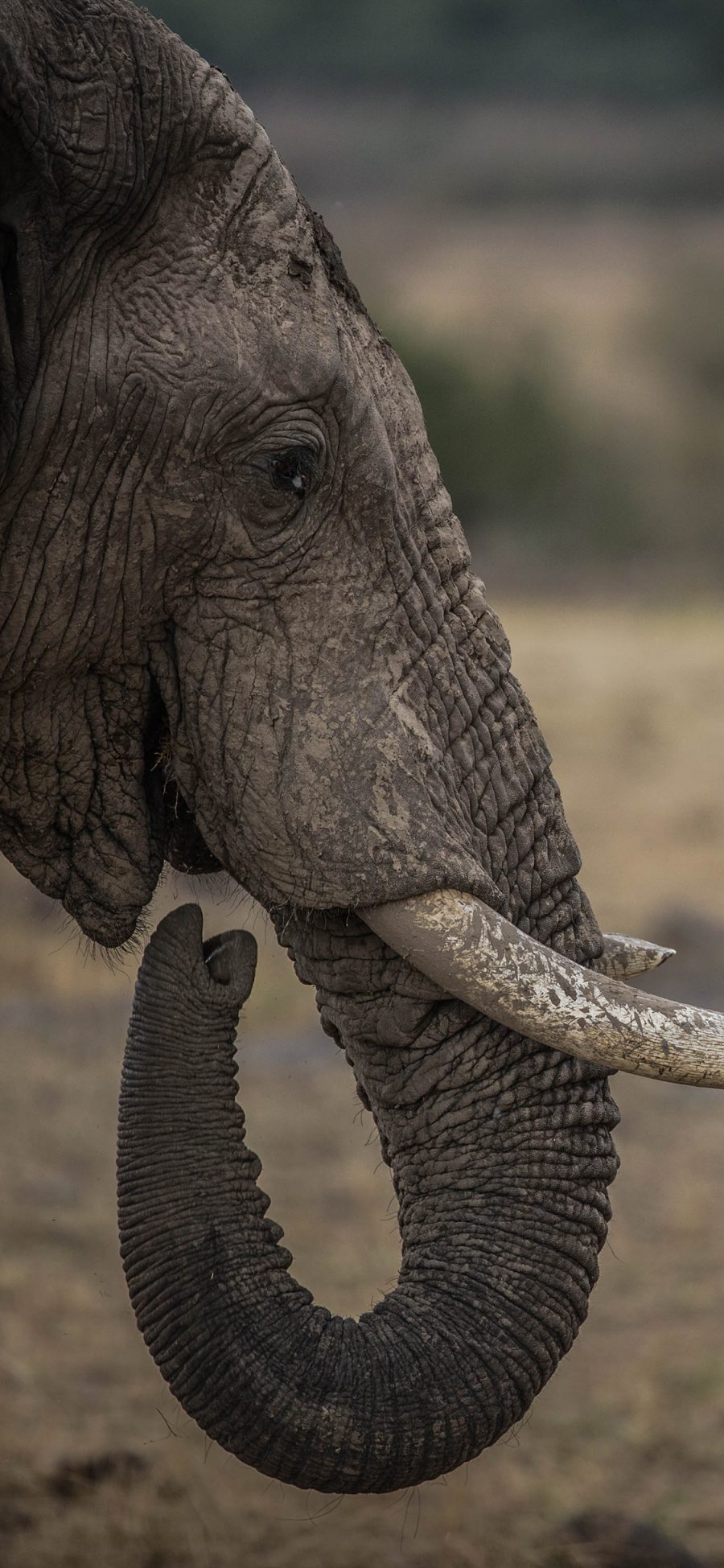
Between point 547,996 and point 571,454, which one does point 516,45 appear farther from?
point 547,996

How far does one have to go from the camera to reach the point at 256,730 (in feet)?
8.72

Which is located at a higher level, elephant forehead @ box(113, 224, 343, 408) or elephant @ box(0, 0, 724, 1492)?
elephant forehead @ box(113, 224, 343, 408)

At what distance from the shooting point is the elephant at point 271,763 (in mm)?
2520

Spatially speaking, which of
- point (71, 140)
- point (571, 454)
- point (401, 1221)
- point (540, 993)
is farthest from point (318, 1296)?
point (571, 454)

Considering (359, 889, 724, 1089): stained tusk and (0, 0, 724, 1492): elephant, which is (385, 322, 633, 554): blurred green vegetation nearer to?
(0, 0, 724, 1492): elephant

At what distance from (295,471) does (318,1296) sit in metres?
3.73

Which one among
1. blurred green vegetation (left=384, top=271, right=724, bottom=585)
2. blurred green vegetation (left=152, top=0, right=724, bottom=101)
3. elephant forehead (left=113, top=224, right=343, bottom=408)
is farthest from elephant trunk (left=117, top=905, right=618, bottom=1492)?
blurred green vegetation (left=152, top=0, right=724, bottom=101)

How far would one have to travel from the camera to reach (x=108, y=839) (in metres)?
2.91

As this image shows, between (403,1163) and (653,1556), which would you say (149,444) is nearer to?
(403,1163)

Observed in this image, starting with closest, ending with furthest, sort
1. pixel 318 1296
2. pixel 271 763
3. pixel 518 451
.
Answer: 1. pixel 271 763
2. pixel 318 1296
3. pixel 518 451

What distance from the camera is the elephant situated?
8.27ft

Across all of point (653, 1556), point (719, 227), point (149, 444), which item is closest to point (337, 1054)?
point (653, 1556)

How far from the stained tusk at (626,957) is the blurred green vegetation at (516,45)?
45.7 meters

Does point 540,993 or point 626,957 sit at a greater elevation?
point 626,957
